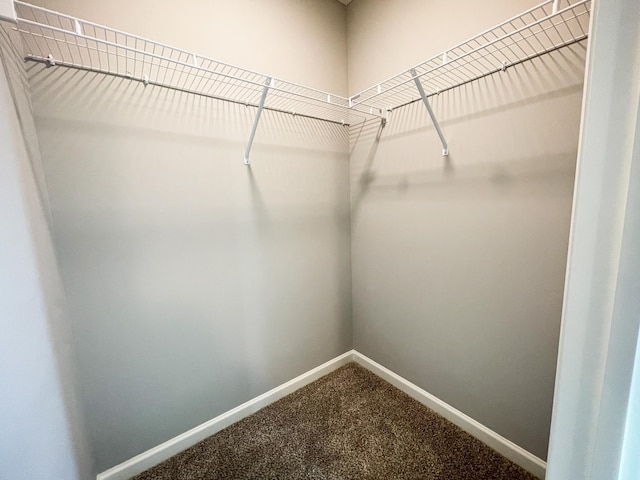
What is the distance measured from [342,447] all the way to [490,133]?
69.0 inches

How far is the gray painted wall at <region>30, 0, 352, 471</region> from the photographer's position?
106 cm

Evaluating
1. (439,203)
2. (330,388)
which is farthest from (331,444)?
(439,203)

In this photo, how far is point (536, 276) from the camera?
1.12 m

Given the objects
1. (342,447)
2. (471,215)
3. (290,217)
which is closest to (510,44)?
(471,215)

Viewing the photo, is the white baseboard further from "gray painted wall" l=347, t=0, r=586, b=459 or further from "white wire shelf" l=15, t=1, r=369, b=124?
"white wire shelf" l=15, t=1, r=369, b=124

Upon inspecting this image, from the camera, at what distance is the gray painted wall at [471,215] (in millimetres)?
1058

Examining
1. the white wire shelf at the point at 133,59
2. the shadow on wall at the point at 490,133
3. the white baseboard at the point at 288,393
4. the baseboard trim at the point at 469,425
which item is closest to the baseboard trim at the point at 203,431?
the white baseboard at the point at 288,393

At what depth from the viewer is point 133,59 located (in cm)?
109

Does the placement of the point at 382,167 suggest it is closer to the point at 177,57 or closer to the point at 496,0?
the point at 496,0

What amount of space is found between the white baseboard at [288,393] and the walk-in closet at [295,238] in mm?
11

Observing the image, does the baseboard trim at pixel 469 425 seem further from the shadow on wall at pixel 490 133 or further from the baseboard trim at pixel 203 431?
the shadow on wall at pixel 490 133

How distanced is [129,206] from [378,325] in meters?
1.67

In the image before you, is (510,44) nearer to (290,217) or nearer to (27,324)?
(290,217)

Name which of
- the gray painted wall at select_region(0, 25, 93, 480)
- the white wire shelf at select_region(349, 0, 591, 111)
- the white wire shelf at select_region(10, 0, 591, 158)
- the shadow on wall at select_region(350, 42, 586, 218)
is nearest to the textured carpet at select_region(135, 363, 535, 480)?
the gray painted wall at select_region(0, 25, 93, 480)
